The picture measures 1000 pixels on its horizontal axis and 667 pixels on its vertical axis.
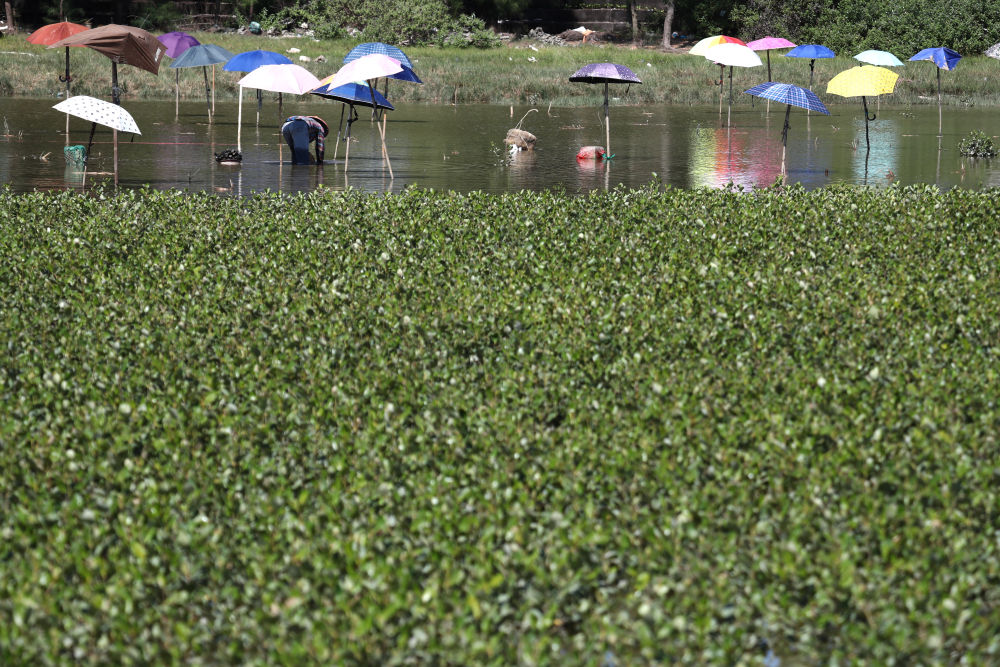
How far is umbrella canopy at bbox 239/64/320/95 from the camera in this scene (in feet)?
63.7

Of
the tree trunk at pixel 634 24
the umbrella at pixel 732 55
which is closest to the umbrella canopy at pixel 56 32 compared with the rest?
the umbrella at pixel 732 55

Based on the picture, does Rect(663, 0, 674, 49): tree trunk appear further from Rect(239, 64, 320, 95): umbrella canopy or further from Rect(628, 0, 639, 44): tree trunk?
Rect(239, 64, 320, 95): umbrella canopy

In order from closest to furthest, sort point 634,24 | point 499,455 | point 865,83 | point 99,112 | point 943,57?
point 499,455 < point 99,112 < point 865,83 < point 943,57 < point 634,24

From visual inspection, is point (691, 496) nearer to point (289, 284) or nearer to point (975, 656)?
point (975, 656)

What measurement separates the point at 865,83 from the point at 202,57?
551 inches

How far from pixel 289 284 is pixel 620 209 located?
4.94m

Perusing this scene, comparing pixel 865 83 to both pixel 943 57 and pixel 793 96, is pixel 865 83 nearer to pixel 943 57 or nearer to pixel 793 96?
pixel 793 96

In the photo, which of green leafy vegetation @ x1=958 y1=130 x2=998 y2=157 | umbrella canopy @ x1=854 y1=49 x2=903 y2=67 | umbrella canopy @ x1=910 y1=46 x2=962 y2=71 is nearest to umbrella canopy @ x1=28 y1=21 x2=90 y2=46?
umbrella canopy @ x1=854 y1=49 x2=903 y2=67

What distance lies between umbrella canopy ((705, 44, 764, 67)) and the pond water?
5.87 ft

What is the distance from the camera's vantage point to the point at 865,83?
66.9ft

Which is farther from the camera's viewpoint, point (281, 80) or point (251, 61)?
point (251, 61)

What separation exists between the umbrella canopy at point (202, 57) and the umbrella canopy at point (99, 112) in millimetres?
9543

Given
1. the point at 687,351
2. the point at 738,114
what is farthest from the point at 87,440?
the point at 738,114

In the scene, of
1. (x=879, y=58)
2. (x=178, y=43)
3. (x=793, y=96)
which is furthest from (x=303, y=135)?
(x=879, y=58)
